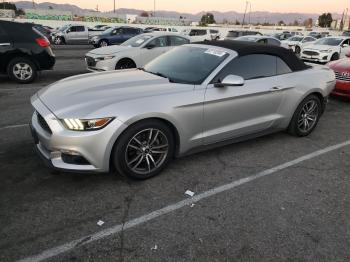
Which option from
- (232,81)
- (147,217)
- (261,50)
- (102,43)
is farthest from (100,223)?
(102,43)

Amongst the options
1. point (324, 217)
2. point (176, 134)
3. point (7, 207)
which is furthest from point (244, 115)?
point (7, 207)

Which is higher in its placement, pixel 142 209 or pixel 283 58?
pixel 283 58

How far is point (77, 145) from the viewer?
136 inches

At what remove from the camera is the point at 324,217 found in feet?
11.2

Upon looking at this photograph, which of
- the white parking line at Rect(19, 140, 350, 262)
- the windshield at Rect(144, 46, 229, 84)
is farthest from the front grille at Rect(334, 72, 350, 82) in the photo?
the windshield at Rect(144, 46, 229, 84)

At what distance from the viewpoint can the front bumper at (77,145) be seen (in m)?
3.46

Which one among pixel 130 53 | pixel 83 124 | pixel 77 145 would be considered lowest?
pixel 77 145

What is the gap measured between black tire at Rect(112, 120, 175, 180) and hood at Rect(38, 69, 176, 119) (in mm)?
370

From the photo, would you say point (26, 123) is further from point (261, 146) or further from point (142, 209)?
point (261, 146)

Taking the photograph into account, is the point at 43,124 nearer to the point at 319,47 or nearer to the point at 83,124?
the point at 83,124

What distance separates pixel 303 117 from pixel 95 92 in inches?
140

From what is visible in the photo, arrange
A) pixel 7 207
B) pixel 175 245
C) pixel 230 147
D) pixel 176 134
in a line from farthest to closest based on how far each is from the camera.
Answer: pixel 230 147
pixel 176 134
pixel 7 207
pixel 175 245

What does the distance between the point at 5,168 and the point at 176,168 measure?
2.17 m

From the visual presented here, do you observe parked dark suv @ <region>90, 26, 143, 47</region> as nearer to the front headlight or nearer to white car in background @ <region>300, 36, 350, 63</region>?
white car in background @ <region>300, 36, 350, 63</region>
